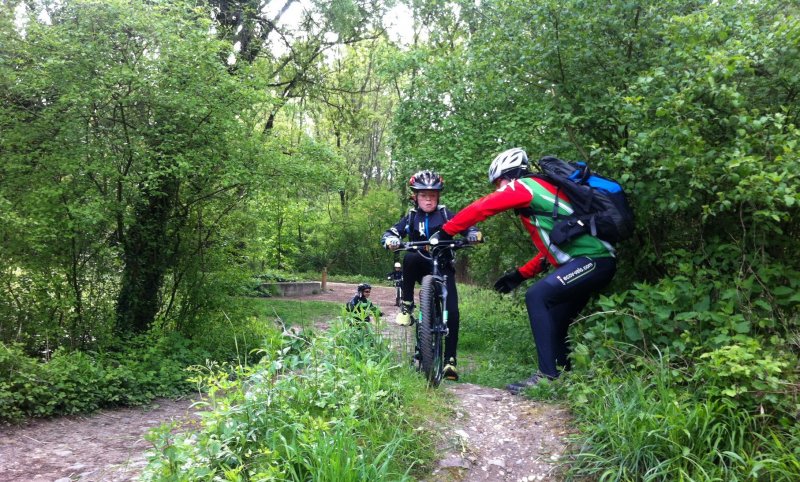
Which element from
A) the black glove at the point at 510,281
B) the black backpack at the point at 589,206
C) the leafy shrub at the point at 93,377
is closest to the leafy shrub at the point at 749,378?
the black backpack at the point at 589,206

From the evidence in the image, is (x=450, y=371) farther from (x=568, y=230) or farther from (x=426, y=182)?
(x=426, y=182)

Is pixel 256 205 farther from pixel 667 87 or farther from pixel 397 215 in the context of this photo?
pixel 397 215

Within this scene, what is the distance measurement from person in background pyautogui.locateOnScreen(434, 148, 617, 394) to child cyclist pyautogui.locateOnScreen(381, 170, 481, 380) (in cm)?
69

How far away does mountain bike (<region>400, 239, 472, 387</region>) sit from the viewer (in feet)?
12.6

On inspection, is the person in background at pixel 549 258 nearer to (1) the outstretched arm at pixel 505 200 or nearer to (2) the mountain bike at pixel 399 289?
(1) the outstretched arm at pixel 505 200

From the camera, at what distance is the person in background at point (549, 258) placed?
3.67 meters

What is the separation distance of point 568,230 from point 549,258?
1.11 ft

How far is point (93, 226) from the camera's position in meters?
5.96

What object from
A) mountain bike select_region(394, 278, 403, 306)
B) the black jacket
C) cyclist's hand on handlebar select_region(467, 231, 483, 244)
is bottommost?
mountain bike select_region(394, 278, 403, 306)

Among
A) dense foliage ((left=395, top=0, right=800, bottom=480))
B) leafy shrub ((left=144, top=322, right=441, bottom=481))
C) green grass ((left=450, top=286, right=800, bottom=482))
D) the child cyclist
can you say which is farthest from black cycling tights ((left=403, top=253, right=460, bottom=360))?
green grass ((left=450, top=286, right=800, bottom=482))

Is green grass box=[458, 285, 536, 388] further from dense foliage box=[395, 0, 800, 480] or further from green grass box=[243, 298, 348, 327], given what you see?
green grass box=[243, 298, 348, 327]

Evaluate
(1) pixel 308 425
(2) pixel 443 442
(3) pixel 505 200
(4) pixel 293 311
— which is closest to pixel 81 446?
(1) pixel 308 425

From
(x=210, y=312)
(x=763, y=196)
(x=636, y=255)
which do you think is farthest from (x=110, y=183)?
(x=763, y=196)

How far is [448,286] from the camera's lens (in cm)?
448
